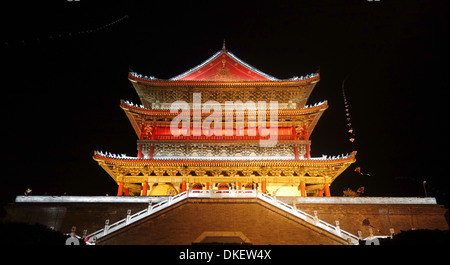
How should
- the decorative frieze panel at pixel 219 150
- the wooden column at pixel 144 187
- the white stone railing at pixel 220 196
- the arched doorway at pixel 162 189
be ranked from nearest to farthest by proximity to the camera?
the white stone railing at pixel 220 196 < the wooden column at pixel 144 187 < the arched doorway at pixel 162 189 < the decorative frieze panel at pixel 219 150

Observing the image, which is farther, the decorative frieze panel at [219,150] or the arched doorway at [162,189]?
the decorative frieze panel at [219,150]

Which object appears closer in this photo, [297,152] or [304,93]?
[297,152]

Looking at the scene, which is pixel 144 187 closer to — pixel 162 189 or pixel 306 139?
pixel 162 189

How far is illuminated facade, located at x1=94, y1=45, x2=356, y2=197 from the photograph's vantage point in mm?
20859

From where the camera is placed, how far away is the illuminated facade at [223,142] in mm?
20859

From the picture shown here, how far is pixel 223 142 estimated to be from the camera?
2248 cm

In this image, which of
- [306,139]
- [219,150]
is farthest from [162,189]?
[306,139]

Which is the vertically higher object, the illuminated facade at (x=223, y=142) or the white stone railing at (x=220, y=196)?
the illuminated facade at (x=223, y=142)

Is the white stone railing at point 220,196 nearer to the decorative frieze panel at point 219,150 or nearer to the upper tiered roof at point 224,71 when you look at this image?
the decorative frieze panel at point 219,150

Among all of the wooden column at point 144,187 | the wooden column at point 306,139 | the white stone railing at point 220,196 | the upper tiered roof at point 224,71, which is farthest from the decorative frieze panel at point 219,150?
the white stone railing at point 220,196
